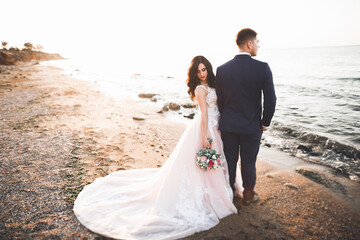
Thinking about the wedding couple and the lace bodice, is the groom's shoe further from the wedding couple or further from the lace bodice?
the lace bodice

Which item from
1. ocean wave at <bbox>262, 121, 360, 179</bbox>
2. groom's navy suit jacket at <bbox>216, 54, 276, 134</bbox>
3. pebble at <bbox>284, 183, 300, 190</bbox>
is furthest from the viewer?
ocean wave at <bbox>262, 121, 360, 179</bbox>

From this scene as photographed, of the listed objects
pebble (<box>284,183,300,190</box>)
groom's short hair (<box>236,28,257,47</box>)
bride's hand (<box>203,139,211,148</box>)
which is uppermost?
groom's short hair (<box>236,28,257,47</box>)

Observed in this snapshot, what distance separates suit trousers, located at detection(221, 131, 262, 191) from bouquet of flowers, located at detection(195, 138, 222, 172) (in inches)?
11.7

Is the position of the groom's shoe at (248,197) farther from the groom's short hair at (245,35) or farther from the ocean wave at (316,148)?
the ocean wave at (316,148)

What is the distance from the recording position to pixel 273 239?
274cm

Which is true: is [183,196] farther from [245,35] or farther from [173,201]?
[245,35]

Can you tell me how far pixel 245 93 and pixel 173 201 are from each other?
2.05 metres

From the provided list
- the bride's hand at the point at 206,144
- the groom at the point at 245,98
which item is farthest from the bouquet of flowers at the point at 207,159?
the groom at the point at 245,98

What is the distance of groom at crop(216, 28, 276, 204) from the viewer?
9.07ft

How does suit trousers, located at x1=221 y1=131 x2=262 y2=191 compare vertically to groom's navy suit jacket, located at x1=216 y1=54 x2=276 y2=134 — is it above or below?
below

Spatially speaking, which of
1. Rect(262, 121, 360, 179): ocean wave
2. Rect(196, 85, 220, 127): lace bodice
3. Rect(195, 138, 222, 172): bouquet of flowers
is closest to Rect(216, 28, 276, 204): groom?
Rect(196, 85, 220, 127): lace bodice

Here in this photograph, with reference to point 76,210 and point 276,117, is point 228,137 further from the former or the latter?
point 276,117

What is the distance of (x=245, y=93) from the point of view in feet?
9.34

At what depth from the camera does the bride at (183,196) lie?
2.87m
